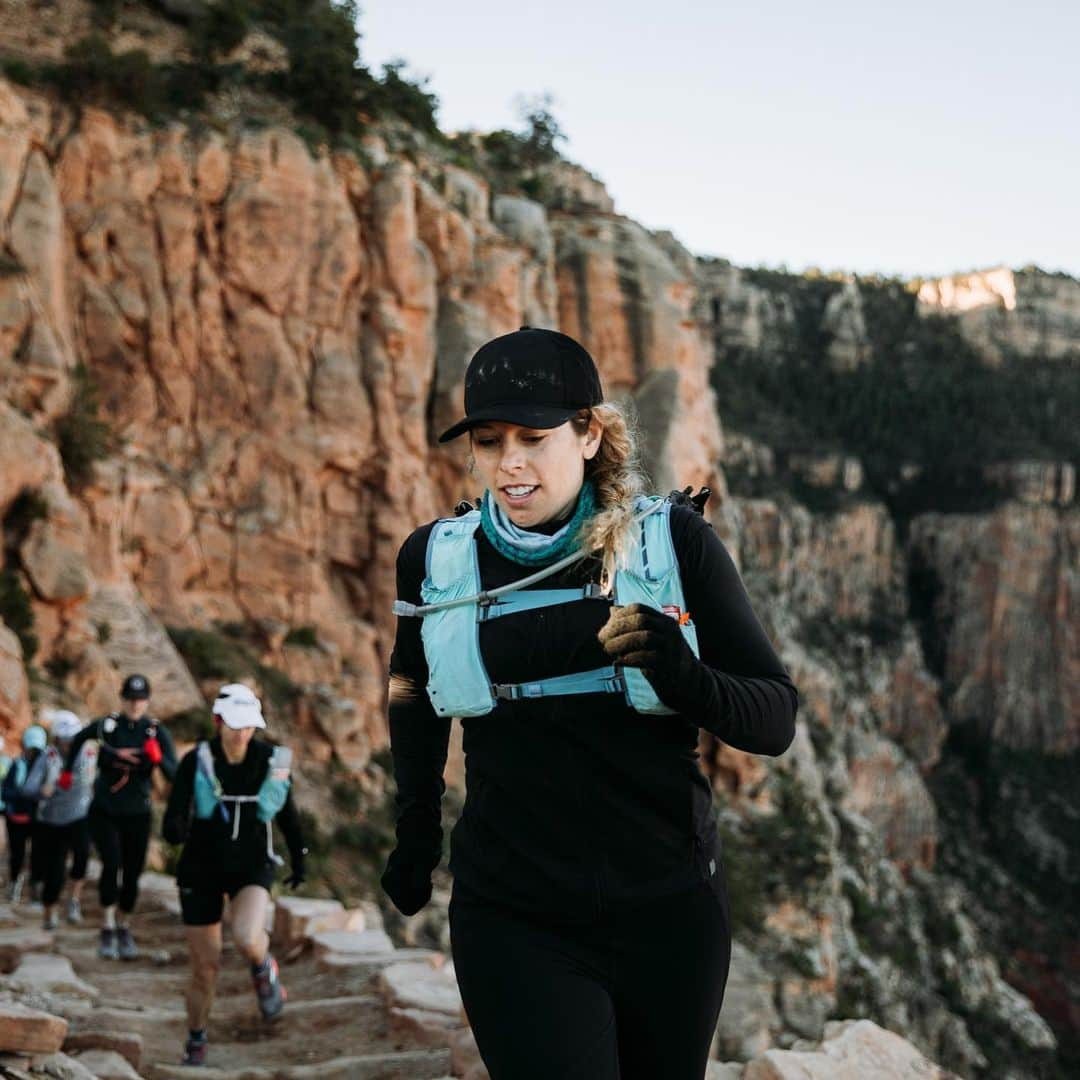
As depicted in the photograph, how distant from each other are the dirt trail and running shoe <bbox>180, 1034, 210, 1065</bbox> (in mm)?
74

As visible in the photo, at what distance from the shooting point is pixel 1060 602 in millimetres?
84312

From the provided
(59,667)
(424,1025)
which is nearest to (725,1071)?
(424,1025)

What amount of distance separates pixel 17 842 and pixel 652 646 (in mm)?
8996

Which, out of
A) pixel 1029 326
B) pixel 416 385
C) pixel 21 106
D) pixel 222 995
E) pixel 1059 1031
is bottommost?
pixel 1059 1031

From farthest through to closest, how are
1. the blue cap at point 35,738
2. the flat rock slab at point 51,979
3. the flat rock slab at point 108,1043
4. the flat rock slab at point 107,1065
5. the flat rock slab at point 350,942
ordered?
the blue cap at point 35,738, the flat rock slab at point 350,942, the flat rock slab at point 51,979, the flat rock slab at point 108,1043, the flat rock slab at point 107,1065

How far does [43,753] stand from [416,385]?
53.9 ft

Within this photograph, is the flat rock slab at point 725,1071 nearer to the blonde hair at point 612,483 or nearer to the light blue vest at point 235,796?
the light blue vest at point 235,796

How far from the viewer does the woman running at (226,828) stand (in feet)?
17.4

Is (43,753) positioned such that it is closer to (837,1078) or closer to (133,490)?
(837,1078)

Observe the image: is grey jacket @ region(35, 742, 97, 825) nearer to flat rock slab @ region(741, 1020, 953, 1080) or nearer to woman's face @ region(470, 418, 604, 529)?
flat rock slab @ region(741, 1020, 953, 1080)

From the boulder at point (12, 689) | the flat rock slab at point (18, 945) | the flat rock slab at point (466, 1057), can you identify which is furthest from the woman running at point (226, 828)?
the boulder at point (12, 689)

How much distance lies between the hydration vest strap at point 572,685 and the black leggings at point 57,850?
714cm

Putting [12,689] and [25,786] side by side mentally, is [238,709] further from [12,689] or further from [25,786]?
[12,689]

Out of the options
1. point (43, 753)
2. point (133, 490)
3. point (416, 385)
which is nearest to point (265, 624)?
point (133, 490)
